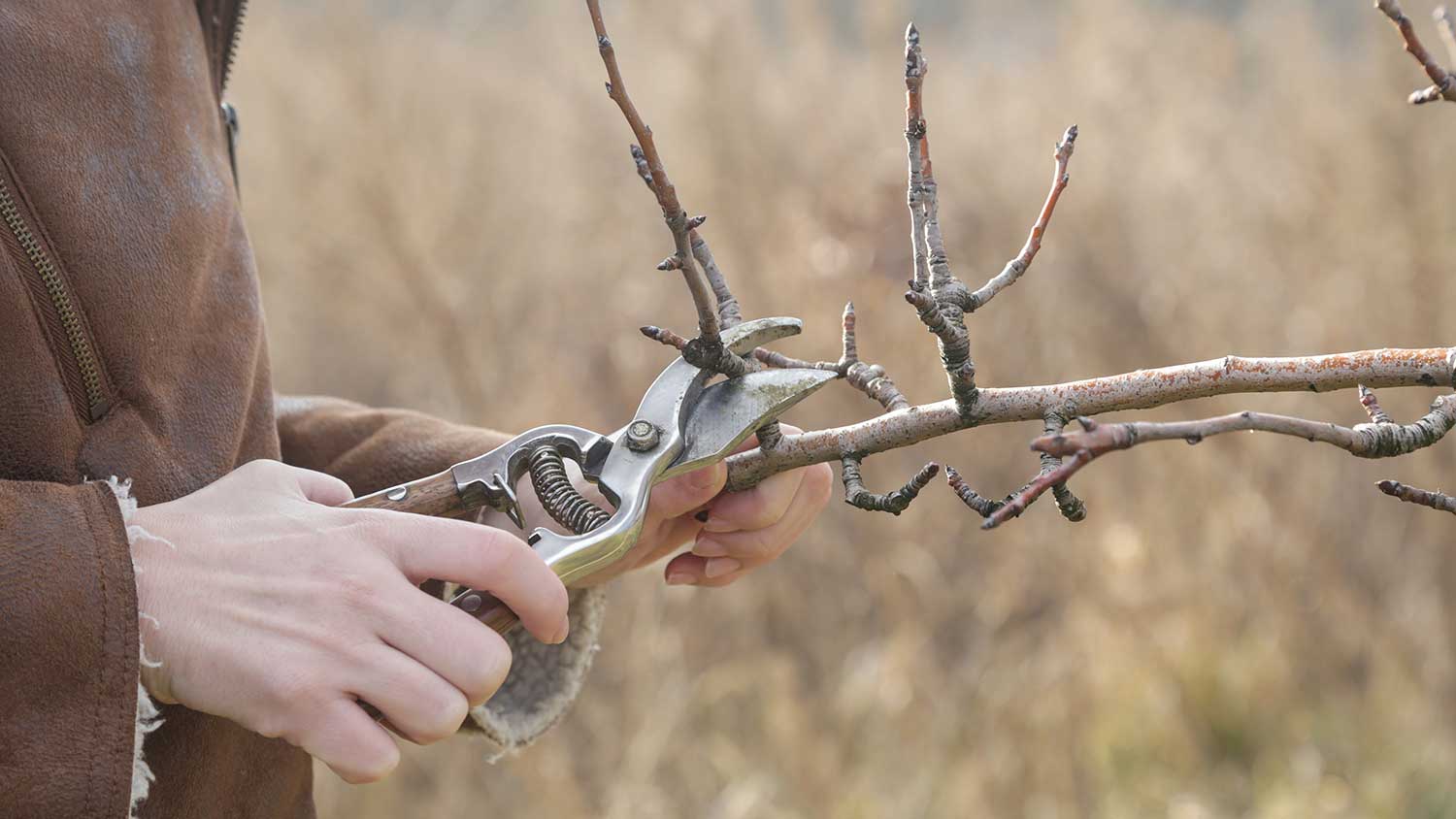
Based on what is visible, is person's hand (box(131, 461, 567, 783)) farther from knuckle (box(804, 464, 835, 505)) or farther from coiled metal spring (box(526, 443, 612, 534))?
knuckle (box(804, 464, 835, 505))

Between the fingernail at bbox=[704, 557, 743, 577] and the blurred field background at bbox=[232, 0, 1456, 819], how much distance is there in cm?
158

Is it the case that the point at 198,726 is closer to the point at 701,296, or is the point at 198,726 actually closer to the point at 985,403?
the point at 701,296

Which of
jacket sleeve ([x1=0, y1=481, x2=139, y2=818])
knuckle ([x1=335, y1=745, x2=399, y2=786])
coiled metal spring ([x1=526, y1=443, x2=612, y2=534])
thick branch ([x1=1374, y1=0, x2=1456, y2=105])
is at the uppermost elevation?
thick branch ([x1=1374, y1=0, x2=1456, y2=105])

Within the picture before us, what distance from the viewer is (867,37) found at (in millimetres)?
4703

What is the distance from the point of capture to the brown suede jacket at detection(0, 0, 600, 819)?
88 centimetres

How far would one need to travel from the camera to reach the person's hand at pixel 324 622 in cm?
87

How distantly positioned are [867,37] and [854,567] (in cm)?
219

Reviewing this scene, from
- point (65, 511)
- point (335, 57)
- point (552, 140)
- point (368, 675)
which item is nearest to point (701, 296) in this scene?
point (368, 675)

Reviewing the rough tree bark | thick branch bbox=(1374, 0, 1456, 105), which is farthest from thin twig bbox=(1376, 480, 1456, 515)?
thick branch bbox=(1374, 0, 1456, 105)

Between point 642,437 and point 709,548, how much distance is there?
0.77ft

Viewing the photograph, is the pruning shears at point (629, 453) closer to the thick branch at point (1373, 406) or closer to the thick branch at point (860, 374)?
the thick branch at point (860, 374)

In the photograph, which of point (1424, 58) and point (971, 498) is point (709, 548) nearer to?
point (971, 498)

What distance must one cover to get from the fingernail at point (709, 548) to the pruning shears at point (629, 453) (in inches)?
7.4

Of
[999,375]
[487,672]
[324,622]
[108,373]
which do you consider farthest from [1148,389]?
[999,375]
